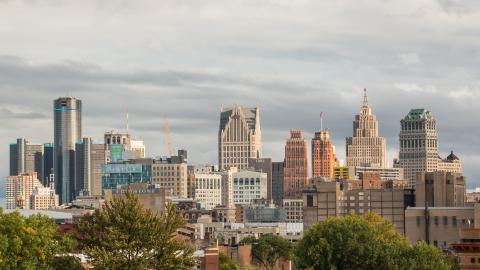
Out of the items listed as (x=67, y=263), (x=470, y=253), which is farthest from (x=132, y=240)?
(x=470, y=253)

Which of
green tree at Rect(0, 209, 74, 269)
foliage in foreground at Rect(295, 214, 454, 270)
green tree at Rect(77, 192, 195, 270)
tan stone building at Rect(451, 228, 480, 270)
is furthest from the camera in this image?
foliage in foreground at Rect(295, 214, 454, 270)

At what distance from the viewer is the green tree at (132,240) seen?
114 m

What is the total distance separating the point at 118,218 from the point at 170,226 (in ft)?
12.2

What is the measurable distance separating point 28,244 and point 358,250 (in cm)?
4481

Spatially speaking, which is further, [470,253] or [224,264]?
[224,264]

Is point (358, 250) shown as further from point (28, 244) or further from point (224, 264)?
point (28, 244)

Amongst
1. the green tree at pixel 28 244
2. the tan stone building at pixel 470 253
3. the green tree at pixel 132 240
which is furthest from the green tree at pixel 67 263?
the tan stone building at pixel 470 253

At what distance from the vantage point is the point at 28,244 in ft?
419

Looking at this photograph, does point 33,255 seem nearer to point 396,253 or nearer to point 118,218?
point 118,218

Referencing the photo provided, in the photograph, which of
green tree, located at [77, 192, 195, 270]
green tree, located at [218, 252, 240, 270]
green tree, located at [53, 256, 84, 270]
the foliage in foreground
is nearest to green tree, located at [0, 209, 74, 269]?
green tree, located at [53, 256, 84, 270]

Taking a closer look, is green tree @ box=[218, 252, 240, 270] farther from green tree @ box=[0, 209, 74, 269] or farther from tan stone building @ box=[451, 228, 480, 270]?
tan stone building @ box=[451, 228, 480, 270]

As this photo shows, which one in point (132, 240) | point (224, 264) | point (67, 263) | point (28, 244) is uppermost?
point (132, 240)

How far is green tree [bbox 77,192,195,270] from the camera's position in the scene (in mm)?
114500

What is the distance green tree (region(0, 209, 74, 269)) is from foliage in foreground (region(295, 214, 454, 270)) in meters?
35.3
